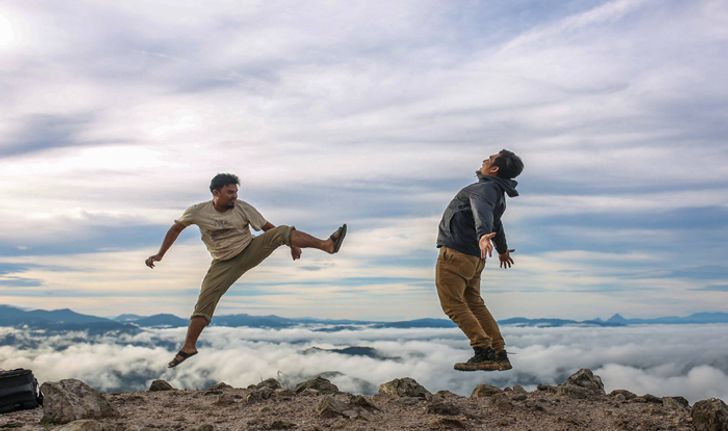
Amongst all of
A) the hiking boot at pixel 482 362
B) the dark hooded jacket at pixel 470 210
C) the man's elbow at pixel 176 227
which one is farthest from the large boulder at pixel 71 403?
the dark hooded jacket at pixel 470 210

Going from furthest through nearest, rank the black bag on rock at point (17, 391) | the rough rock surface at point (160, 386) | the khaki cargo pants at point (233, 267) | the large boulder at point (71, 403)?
the rough rock surface at point (160, 386) < the khaki cargo pants at point (233, 267) < the black bag on rock at point (17, 391) < the large boulder at point (71, 403)

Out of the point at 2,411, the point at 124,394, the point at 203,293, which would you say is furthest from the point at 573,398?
the point at 2,411

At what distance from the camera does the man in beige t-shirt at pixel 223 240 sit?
1248cm

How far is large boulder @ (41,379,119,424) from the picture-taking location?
33.1 ft

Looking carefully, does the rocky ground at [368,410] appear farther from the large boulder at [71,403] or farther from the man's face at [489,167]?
the man's face at [489,167]

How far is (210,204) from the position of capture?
41.9ft

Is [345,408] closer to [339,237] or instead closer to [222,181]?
[339,237]

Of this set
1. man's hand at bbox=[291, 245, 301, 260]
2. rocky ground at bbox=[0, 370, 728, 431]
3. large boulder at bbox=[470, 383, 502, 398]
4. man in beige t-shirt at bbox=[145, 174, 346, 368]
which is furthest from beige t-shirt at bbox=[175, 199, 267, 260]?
large boulder at bbox=[470, 383, 502, 398]

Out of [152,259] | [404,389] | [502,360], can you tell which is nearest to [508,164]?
[502,360]

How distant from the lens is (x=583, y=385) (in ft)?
41.0

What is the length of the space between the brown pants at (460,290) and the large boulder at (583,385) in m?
1.72

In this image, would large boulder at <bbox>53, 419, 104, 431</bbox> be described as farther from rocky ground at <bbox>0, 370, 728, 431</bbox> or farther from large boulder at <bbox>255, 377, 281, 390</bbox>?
large boulder at <bbox>255, 377, 281, 390</bbox>

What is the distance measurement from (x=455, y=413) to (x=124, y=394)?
5392 mm

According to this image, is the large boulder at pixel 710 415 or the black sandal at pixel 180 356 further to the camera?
the black sandal at pixel 180 356
